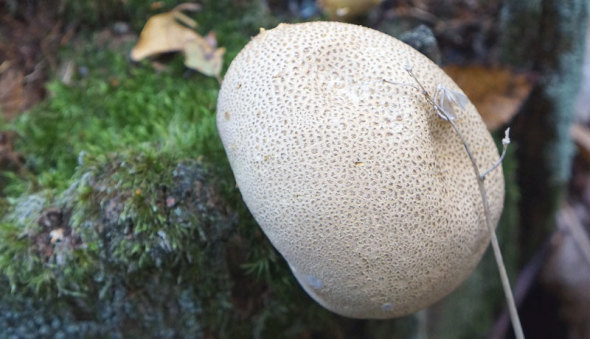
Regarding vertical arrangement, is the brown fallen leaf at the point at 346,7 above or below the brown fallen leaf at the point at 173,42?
above

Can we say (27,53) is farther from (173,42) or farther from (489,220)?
(489,220)

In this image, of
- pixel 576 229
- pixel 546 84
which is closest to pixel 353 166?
pixel 546 84

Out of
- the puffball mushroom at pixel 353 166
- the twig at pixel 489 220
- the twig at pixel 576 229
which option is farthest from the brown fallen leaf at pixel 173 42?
the twig at pixel 576 229

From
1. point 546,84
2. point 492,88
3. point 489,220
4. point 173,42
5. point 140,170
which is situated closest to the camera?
point 489,220

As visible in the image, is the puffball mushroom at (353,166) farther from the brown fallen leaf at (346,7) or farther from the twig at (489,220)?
the brown fallen leaf at (346,7)

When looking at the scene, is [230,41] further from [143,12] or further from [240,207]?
[240,207]

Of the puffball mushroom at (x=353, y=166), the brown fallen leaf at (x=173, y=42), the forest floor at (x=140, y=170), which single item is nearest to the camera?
the puffball mushroom at (x=353, y=166)
